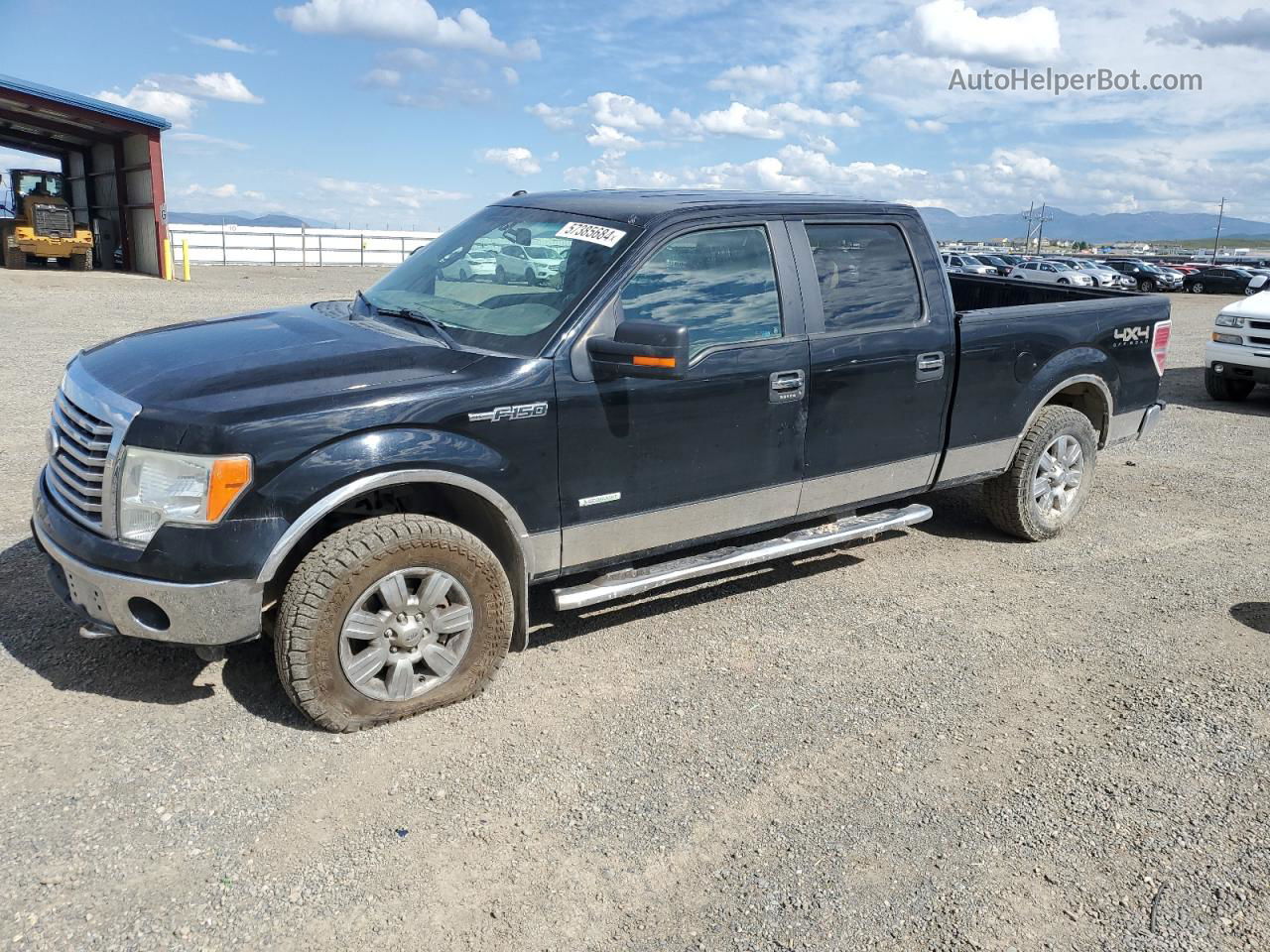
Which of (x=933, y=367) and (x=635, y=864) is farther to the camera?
(x=933, y=367)

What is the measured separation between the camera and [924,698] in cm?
410

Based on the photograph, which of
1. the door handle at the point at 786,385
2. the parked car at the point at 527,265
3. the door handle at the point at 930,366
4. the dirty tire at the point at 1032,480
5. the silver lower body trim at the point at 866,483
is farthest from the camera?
the dirty tire at the point at 1032,480

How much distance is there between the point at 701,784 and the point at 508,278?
2294mm

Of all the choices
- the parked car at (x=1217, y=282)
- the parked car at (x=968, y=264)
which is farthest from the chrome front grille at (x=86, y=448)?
the parked car at (x=1217, y=282)

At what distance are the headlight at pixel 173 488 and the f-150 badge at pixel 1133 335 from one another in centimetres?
521

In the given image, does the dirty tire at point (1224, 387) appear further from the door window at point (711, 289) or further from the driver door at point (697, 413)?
the door window at point (711, 289)

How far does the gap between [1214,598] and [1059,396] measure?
1.58m

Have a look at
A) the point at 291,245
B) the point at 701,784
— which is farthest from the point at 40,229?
the point at 701,784

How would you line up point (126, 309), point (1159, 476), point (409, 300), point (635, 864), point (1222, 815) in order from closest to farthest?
1. point (635, 864)
2. point (1222, 815)
3. point (409, 300)
4. point (1159, 476)
5. point (126, 309)

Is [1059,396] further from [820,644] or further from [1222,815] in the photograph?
[1222,815]

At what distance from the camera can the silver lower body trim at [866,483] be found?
4.83 meters

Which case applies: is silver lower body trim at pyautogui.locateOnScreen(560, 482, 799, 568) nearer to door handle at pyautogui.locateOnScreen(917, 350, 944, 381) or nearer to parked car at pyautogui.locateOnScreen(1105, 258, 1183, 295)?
door handle at pyautogui.locateOnScreen(917, 350, 944, 381)

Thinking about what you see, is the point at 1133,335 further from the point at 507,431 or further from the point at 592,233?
the point at 507,431

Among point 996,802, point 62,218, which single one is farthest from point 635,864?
Answer: point 62,218
